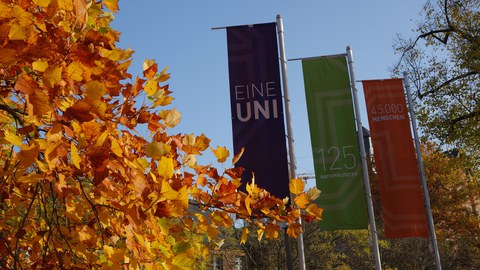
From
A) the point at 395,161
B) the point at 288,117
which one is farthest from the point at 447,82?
the point at 288,117

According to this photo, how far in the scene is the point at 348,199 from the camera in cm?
1026

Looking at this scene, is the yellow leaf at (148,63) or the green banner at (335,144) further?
the green banner at (335,144)

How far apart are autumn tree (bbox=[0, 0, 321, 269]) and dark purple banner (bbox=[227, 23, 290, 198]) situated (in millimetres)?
5829

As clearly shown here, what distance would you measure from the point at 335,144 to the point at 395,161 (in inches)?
97.9

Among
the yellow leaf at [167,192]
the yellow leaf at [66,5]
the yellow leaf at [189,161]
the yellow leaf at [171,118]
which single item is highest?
the yellow leaf at [66,5]

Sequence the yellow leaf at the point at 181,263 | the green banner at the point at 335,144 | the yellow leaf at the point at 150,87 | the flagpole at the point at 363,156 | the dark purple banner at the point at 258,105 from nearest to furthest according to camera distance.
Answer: the yellow leaf at the point at 181,263
the yellow leaf at the point at 150,87
the dark purple banner at the point at 258,105
the green banner at the point at 335,144
the flagpole at the point at 363,156

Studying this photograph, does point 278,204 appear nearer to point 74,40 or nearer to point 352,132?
point 74,40

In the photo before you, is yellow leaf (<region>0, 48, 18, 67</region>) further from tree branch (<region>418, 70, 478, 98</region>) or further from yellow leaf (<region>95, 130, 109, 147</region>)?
tree branch (<region>418, 70, 478, 98</region>)

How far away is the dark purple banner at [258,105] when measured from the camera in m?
8.73

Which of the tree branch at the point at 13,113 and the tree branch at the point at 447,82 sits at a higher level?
the tree branch at the point at 447,82

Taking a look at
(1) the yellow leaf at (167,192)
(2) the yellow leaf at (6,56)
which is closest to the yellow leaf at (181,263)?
(1) the yellow leaf at (167,192)

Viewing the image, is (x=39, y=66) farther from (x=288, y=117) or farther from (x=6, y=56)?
(x=288, y=117)

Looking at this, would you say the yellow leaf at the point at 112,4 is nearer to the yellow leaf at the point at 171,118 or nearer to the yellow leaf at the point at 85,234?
the yellow leaf at the point at 171,118

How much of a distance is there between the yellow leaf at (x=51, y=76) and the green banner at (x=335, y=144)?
8.98 m
